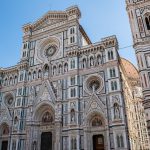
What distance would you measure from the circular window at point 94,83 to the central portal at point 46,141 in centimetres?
724

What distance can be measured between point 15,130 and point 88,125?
970cm

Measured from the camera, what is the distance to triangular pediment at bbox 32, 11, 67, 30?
Result: 29.0m

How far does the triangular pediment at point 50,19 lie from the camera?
29.0 meters

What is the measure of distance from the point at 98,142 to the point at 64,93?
270 inches

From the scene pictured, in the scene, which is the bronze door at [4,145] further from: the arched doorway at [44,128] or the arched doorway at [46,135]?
the arched doorway at [46,135]

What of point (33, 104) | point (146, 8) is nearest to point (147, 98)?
point (146, 8)

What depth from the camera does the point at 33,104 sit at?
82.5ft

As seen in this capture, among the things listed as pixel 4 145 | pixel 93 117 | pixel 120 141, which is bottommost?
pixel 4 145

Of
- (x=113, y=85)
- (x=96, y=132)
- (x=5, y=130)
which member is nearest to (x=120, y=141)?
(x=96, y=132)

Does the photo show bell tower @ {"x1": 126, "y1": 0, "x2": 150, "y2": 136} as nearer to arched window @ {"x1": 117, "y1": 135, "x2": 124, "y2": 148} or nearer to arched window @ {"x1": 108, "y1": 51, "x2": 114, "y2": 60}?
arched window @ {"x1": 108, "y1": 51, "x2": 114, "y2": 60}

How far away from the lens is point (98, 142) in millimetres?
20703

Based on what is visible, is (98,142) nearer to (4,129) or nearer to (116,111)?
(116,111)

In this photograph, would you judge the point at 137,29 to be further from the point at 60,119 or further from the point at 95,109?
the point at 60,119

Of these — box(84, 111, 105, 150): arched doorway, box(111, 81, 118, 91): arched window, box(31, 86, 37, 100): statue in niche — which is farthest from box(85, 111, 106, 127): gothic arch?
box(31, 86, 37, 100): statue in niche
